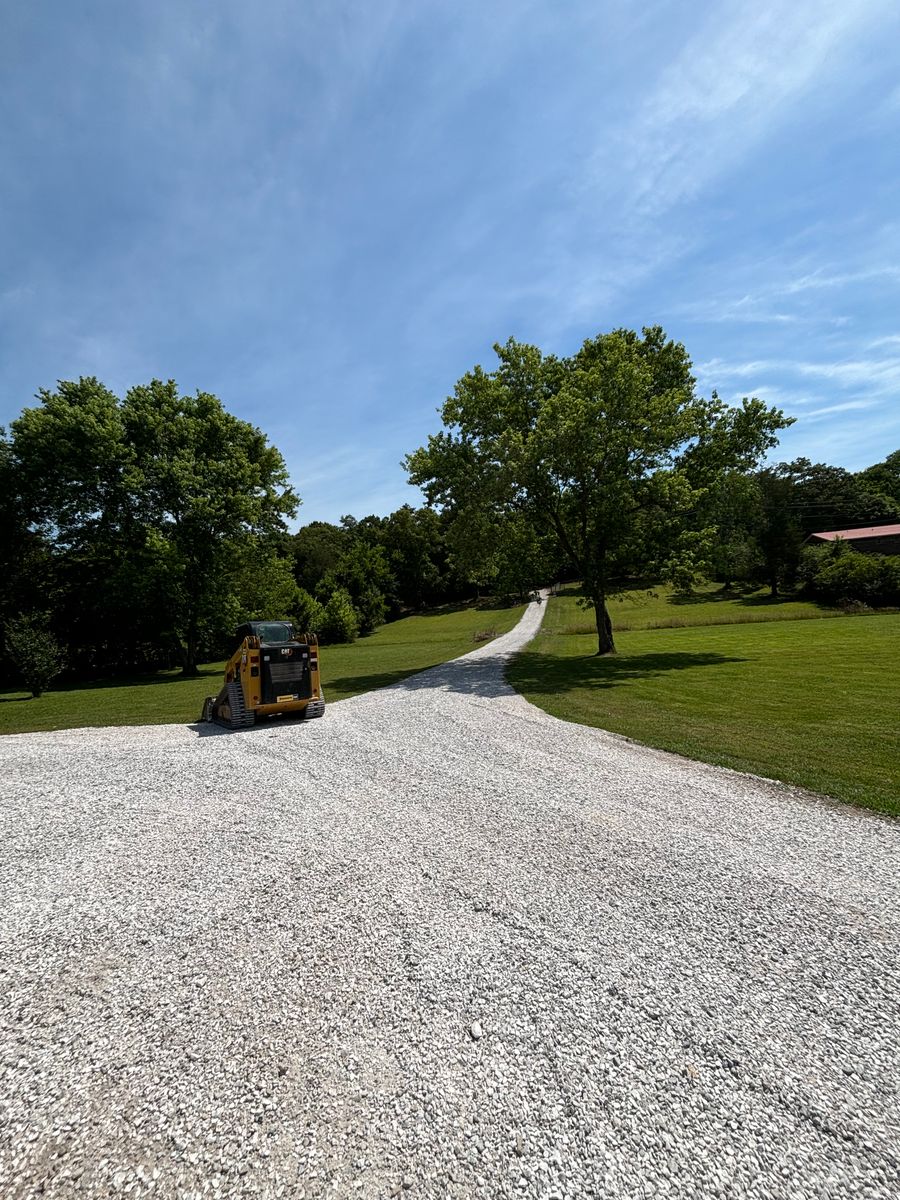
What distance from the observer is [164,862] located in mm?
5594

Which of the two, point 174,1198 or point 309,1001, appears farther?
point 309,1001

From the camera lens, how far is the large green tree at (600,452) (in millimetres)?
19672

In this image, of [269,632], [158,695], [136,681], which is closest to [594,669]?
[269,632]

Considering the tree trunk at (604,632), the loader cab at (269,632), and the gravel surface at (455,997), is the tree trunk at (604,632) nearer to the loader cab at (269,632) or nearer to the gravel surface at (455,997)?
the loader cab at (269,632)

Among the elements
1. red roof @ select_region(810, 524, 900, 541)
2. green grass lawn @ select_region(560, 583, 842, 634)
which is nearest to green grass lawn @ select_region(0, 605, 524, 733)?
green grass lawn @ select_region(560, 583, 842, 634)

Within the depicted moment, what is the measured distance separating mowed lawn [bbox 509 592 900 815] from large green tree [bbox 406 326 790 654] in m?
4.43

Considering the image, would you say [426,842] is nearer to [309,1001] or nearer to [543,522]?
[309,1001]

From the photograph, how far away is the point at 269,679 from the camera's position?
481 inches

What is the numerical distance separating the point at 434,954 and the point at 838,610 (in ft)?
142

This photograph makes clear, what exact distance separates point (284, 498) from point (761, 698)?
28.5 meters

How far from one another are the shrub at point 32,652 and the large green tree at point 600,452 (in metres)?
17.2

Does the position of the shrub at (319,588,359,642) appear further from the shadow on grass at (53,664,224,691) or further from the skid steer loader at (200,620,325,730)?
the skid steer loader at (200,620,325,730)

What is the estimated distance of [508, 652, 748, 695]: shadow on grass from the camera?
1662cm

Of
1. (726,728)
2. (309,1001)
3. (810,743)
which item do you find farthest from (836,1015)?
(726,728)
